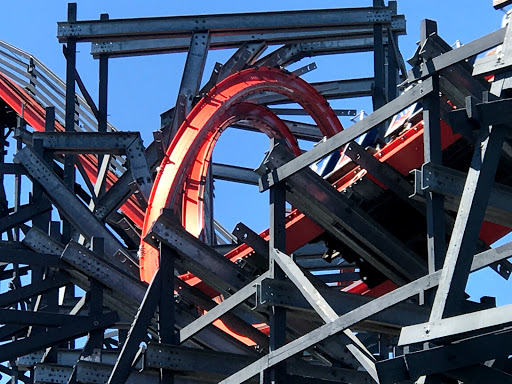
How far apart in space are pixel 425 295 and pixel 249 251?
13.3 feet

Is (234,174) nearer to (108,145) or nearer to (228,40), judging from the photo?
(228,40)

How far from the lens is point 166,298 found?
14.3m

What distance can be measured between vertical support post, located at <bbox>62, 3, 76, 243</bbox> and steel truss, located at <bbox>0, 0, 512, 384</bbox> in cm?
3

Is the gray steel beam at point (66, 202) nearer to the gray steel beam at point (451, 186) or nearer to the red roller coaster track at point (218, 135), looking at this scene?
the red roller coaster track at point (218, 135)

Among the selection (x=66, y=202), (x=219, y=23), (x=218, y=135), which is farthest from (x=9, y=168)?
(x=219, y=23)

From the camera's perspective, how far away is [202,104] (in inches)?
695

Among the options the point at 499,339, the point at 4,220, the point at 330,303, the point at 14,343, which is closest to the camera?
the point at 499,339

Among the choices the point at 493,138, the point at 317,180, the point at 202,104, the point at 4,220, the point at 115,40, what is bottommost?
the point at 493,138

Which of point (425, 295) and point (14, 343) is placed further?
point (14, 343)

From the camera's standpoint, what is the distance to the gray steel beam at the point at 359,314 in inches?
444

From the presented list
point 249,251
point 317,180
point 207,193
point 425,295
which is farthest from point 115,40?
point 425,295

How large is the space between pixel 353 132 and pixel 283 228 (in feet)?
4.11

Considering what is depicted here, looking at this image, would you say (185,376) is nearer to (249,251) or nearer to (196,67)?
(249,251)

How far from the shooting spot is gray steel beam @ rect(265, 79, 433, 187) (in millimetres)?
12164
